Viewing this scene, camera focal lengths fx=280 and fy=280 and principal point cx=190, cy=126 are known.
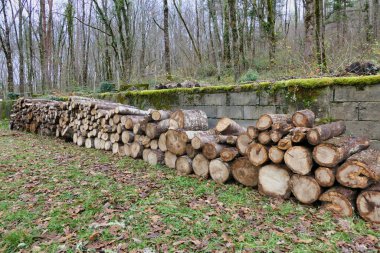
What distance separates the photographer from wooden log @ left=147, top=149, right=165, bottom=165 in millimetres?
4809

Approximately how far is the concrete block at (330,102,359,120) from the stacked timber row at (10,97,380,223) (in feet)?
0.79

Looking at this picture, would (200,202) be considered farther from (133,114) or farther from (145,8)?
(145,8)

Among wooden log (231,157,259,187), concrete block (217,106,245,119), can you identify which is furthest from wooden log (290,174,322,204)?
concrete block (217,106,245,119)

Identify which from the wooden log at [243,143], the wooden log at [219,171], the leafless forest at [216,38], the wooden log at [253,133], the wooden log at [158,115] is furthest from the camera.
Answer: the leafless forest at [216,38]

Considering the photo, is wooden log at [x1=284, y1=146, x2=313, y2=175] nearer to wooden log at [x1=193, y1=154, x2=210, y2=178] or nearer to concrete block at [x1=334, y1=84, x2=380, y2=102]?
wooden log at [x1=193, y1=154, x2=210, y2=178]

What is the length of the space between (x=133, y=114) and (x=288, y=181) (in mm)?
3515

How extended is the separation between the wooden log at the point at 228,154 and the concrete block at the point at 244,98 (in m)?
1.44

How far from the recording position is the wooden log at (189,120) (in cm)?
466

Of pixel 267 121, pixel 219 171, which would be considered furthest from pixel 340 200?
pixel 219 171

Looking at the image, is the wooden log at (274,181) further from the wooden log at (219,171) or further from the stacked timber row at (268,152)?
the wooden log at (219,171)

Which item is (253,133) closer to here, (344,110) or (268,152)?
(268,152)

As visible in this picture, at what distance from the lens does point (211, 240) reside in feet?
8.03

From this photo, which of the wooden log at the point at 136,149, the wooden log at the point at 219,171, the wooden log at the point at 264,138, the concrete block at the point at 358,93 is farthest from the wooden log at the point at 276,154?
the wooden log at the point at 136,149

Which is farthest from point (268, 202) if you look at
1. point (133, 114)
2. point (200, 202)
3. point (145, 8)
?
point (145, 8)
